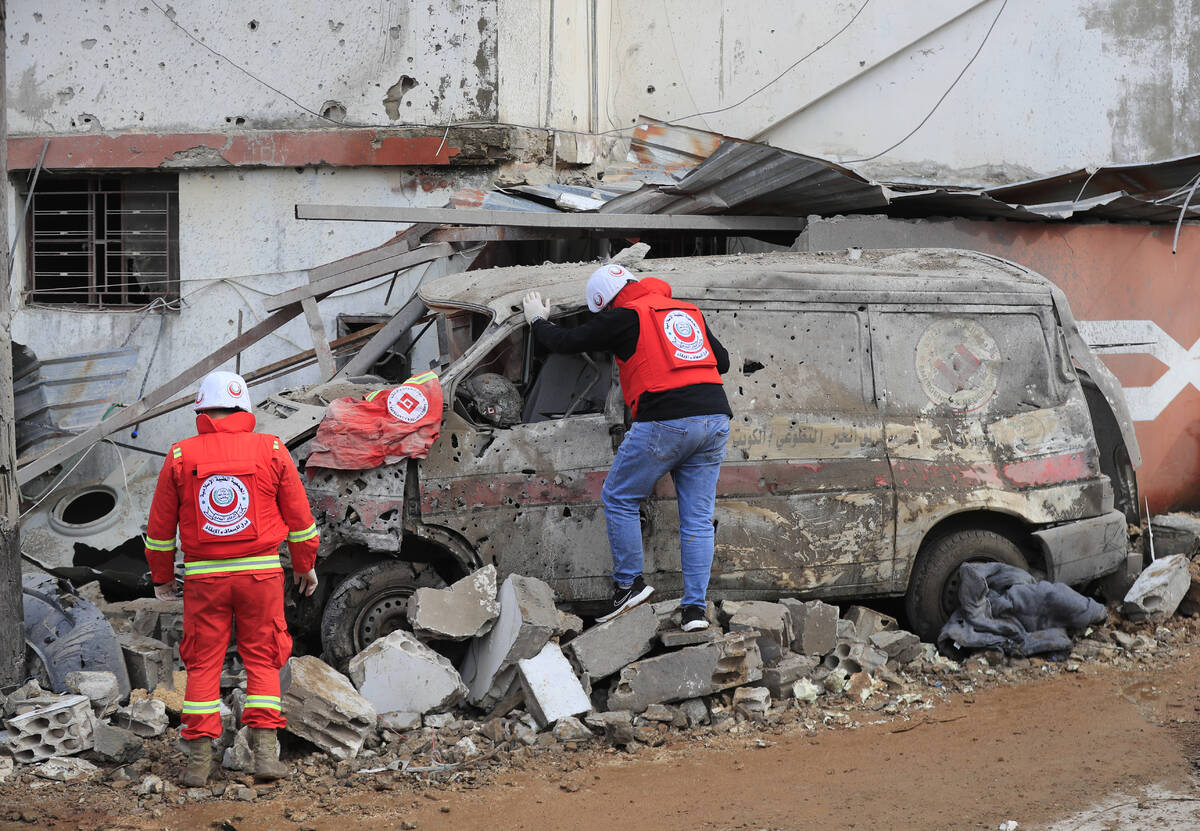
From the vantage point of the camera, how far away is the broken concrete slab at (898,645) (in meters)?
6.23

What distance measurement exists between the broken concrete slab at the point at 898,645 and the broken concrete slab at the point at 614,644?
1324mm

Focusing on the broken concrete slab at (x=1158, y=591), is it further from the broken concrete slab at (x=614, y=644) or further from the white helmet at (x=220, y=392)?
the white helmet at (x=220, y=392)

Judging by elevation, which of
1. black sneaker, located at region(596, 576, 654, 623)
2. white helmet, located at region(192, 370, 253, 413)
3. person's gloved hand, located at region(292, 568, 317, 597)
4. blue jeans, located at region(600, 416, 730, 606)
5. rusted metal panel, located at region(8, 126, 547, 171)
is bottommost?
black sneaker, located at region(596, 576, 654, 623)

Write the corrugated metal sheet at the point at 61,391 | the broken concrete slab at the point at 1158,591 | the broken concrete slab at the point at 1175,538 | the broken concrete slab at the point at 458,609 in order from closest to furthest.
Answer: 1. the broken concrete slab at the point at 458,609
2. the broken concrete slab at the point at 1158,591
3. the broken concrete slab at the point at 1175,538
4. the corrugated metal sheet at the point at 61,391

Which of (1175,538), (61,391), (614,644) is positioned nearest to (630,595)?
(614,644)

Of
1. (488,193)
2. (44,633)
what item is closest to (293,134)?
(488,193)

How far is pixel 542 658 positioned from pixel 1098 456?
11.7 feet

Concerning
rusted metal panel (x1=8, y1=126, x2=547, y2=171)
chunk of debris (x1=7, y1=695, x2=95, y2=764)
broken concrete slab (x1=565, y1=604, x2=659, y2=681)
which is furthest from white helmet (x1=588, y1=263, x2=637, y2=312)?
rusted metal panel (x1=8, y1=126, x2=547, y2=171)

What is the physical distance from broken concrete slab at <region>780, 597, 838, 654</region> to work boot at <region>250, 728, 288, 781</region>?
249 centimetres

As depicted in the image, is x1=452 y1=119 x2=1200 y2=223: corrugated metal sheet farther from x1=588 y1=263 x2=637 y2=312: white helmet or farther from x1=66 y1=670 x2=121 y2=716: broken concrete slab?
x1=66 y1=670 x2=121 y2=716: broken concrete slab

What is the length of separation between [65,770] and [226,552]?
3.89 feet

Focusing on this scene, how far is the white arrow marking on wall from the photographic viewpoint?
9.01 meters

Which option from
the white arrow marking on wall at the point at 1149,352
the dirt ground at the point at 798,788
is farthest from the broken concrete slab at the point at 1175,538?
the dirt ground at the point at 798,788

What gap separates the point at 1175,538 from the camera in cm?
779
